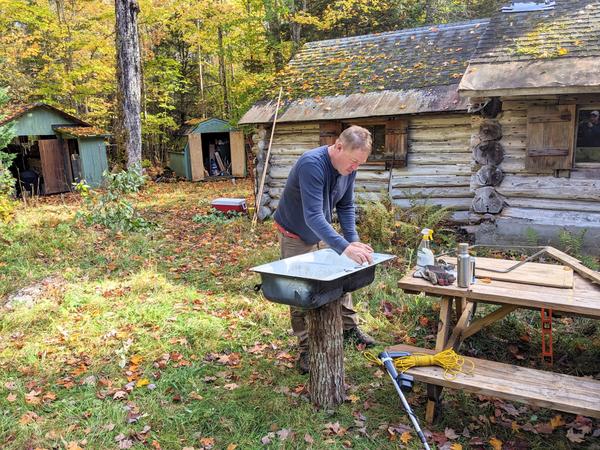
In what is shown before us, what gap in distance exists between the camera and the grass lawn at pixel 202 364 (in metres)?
3.60

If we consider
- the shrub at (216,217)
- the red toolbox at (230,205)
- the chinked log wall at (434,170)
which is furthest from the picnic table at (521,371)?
the red toolbox at (230,205)

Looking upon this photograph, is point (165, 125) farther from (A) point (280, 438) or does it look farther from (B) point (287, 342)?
(A) point (280, 438)

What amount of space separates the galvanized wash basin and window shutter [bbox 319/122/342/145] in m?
6.94

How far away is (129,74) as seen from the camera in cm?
1408

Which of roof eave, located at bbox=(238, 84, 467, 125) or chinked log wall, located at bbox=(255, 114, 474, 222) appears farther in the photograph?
chinked log wall, located at bbox=(255, 114, 474, 222)

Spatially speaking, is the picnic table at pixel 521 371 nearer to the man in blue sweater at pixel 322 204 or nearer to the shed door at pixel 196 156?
the man in blue sweater at pixel 322 204

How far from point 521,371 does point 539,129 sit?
18.3ft

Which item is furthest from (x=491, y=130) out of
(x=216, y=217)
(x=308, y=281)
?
(x=308, y=281)

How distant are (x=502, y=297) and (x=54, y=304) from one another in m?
5.13

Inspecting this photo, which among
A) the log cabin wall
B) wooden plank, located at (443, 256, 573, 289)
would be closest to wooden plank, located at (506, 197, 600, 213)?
the log cabin wall

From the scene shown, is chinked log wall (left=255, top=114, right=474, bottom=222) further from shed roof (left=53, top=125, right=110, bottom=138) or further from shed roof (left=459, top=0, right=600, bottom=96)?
shed roof (left=53, top=125, right=110, bottom=138)

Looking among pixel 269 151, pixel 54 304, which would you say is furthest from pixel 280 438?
pixel 269 151

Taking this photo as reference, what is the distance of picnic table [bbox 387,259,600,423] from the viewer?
321 cm

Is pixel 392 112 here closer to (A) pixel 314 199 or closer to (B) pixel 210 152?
(A) pixel 314 199
